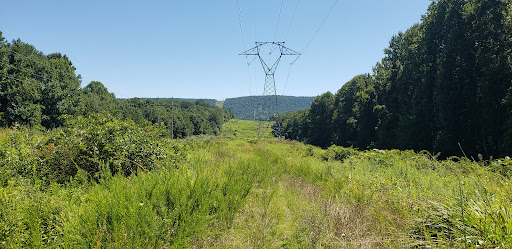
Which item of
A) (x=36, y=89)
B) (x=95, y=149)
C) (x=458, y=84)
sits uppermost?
(x=36, y=89)

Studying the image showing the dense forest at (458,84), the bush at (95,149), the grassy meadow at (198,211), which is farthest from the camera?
the dense forest at (458,84)

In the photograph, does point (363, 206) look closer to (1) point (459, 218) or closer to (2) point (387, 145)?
(1) point (459, 218)

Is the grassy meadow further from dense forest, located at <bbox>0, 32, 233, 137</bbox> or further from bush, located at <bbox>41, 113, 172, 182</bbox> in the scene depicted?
dense forest, located at <bbox>0, 32, 233, 137</bbox>

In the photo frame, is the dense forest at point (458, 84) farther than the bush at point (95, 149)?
Yes

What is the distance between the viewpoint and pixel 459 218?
2.88 metres

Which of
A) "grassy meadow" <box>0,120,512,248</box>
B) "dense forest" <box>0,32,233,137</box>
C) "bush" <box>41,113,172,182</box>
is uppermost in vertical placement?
"dense forest" <box>0,32,233,137</box>

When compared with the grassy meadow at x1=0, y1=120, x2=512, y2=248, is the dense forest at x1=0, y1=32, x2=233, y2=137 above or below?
above

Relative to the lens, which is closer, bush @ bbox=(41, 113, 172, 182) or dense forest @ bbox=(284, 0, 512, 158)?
bush @ bbox=(41, 113, 172, 182)

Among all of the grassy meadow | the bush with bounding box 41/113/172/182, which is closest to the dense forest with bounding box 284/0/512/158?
the grassy meadow

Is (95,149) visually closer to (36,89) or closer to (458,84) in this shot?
(458,84)

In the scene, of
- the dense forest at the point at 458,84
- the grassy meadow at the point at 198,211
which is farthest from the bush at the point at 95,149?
the dense forest at the point at 458,84

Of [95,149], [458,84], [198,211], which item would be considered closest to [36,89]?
[95,149]

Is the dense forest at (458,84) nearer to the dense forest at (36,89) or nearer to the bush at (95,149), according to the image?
the bush at (95,149)

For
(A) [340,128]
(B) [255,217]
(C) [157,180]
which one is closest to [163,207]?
(C) [157,180]
